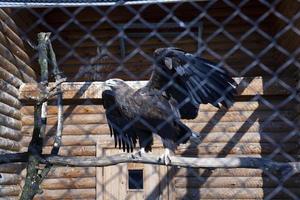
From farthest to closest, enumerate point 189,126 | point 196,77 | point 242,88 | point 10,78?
1. point 189,126
2. point 10,78
3. point 242,88
4. point 196,77

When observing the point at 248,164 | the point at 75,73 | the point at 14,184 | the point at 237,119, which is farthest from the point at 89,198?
the point at 248,164

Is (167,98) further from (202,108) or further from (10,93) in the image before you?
(10,93)

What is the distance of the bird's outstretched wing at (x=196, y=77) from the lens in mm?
2262

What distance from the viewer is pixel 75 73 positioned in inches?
177

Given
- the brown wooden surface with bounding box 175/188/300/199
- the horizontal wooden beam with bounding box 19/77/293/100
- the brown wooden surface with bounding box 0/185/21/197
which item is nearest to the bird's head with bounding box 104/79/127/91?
the horizontal wooden beam with bounding box 19/77/293/100

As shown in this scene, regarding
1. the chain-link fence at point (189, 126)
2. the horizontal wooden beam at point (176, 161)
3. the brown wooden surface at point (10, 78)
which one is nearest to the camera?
the horizontal wooden beam at point (176, 161)

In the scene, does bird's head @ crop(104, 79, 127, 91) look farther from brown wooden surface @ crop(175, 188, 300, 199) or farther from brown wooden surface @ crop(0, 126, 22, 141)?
brown wooden surface @ crop(175, 188, 300, 199)

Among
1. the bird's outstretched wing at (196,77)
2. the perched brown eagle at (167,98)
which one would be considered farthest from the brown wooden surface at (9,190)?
the bird's outstretched wing at (196,77)

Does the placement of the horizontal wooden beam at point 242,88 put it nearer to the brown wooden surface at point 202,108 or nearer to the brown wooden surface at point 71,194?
the brown wooden surface at point 202,108

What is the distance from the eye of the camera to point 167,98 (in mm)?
2674

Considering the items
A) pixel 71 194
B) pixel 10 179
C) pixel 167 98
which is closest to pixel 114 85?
pixel 167 98

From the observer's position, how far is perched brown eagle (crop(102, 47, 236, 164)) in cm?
228

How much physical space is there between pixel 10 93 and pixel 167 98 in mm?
1760

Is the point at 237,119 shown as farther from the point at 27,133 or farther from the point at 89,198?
the point at 27,133
